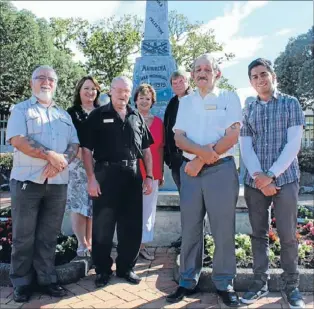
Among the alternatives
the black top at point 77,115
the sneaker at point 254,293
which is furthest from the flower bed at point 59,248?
the sneaker at point 254,293

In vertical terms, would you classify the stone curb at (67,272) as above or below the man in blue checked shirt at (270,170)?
below

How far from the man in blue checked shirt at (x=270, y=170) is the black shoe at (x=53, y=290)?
1400 mm

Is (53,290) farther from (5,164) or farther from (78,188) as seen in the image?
(5,164)

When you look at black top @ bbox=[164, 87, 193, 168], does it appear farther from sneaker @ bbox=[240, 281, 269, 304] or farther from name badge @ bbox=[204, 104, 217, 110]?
sneaker @ bbox=[240, 281, 269, 304]

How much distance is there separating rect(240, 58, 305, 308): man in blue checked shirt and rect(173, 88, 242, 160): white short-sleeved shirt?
181 millimetres

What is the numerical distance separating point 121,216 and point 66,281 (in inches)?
28.2

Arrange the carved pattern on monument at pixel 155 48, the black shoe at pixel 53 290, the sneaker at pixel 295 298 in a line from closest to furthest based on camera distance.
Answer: the sneaker at pixel 295 298 < the black shoe at pixel 53 290 < the carved pattern on monument at pixel 155 48

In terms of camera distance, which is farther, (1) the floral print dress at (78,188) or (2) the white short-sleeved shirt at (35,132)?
(1) the floral print dress at (78,188)

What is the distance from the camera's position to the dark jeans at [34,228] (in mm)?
3133

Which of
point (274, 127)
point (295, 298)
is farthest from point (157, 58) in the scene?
point (295, 298)

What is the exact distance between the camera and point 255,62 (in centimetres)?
315

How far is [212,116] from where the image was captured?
10.1ft

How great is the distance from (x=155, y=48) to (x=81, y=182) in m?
3.44

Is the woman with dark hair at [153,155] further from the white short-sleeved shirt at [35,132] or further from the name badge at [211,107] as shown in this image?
the name badge at [211,107]
